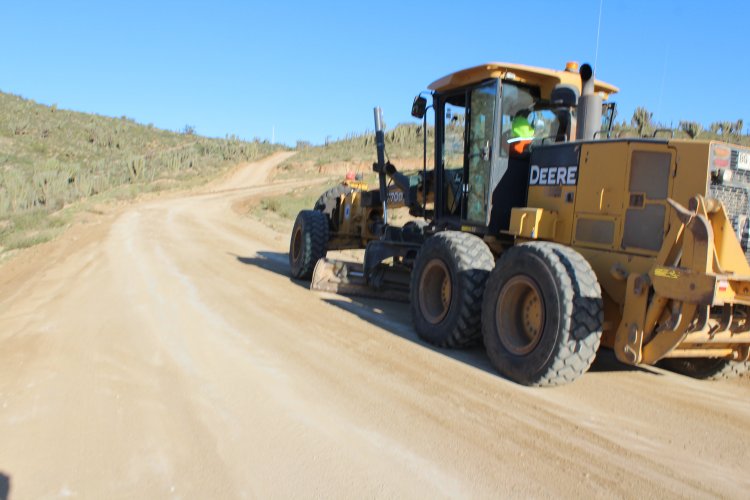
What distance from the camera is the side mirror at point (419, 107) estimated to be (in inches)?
306

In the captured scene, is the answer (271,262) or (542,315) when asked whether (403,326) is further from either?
(271,262)

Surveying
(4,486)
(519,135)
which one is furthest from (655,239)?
(4,486)

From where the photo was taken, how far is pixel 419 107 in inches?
308

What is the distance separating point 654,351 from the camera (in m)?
4.67

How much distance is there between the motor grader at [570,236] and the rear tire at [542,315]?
1cm

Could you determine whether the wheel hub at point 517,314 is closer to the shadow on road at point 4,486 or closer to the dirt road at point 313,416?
the dirt road at point 313,416

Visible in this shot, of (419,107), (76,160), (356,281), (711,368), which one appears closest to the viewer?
(711,368)

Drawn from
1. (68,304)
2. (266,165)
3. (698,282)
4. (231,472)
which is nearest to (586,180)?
(698,282)

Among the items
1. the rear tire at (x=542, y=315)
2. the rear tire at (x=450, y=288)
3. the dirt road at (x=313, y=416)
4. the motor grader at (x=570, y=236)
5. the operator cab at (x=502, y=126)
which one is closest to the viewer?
the dirt road at (x=313, y=416)

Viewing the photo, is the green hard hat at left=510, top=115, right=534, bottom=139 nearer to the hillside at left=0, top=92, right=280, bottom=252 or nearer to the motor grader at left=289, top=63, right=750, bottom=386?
the motor grader at left=289, top=63, right=750, bottom=386

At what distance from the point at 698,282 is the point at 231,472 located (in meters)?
3.20

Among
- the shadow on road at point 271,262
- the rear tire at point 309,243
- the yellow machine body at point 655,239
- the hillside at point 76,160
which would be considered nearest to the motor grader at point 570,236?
the yellow machine body at point 655,239

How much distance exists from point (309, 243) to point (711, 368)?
629 centimetres

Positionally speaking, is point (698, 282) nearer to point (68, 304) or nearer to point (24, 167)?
point (68, 304)
